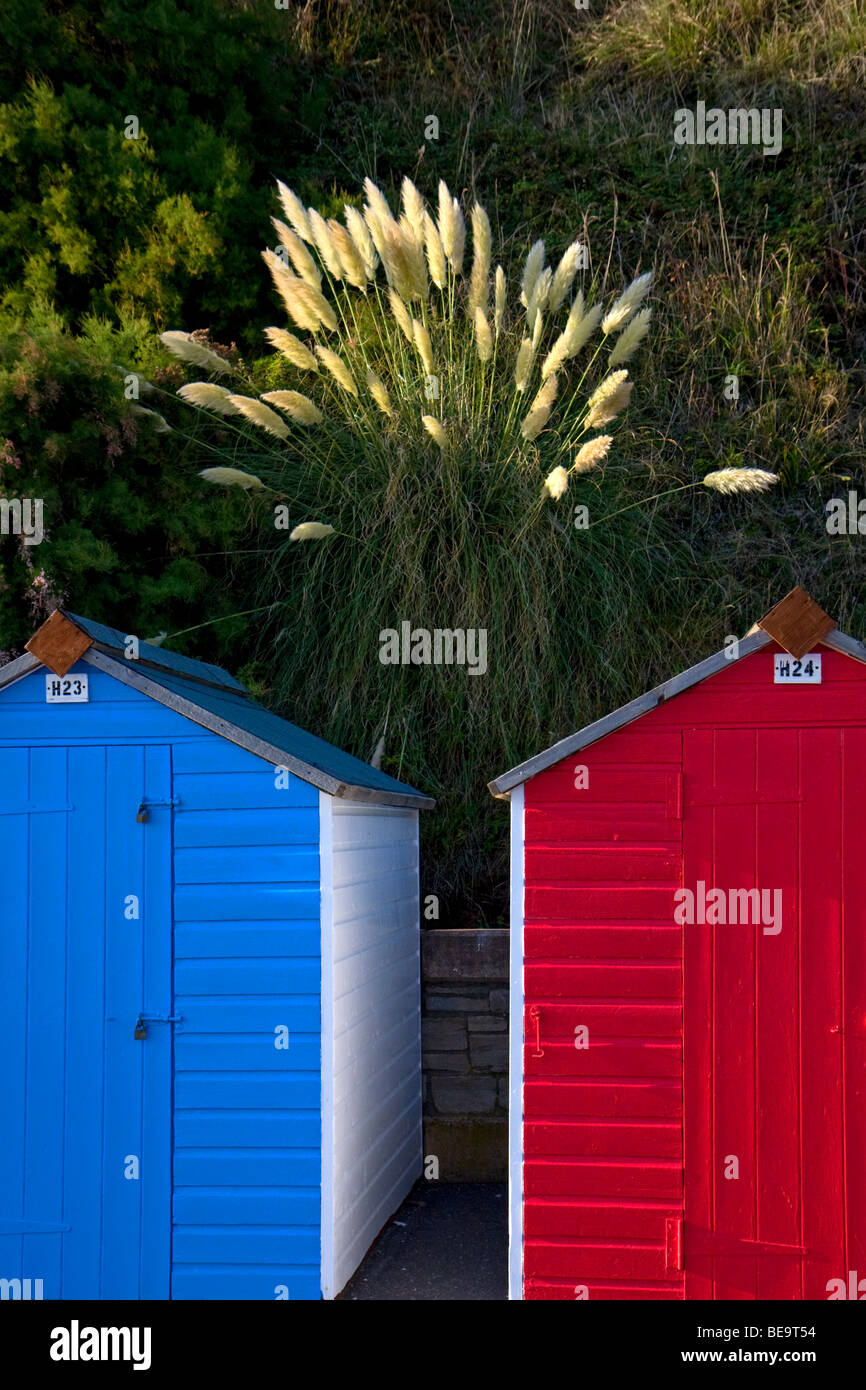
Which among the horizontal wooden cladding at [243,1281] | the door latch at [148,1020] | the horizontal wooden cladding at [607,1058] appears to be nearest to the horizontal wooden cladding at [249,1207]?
the horizontal wooden cladding at [243,1281]

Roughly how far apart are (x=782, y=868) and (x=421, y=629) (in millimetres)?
3443

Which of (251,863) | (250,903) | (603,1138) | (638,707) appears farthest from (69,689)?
(603,1138)

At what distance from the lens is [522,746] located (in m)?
7.45

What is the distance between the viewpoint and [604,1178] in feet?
15.3

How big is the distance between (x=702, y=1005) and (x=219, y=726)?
2.13 meters

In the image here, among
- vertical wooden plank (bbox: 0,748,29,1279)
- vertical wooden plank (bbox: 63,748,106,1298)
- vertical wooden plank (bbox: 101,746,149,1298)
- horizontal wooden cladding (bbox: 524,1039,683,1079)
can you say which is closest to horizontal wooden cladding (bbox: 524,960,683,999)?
horizontal wooden cladding (bbox: 524,1039,683,1079)

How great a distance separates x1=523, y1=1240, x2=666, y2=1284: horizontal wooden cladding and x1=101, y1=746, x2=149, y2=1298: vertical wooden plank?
1.52 metres

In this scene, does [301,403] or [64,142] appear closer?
[301,403]

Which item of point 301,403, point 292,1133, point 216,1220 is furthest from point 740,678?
point 301,403

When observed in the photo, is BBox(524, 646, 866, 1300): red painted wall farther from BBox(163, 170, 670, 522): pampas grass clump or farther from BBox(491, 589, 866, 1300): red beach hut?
BBox(163, 170, 670, 522): pampas grass clump

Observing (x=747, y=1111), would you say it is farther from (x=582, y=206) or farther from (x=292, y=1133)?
(x=582, y=206)

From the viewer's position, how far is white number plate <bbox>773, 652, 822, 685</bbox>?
4.70 metres

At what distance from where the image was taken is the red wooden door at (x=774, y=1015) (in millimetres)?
4559

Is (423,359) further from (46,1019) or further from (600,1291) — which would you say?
(600,1291)
